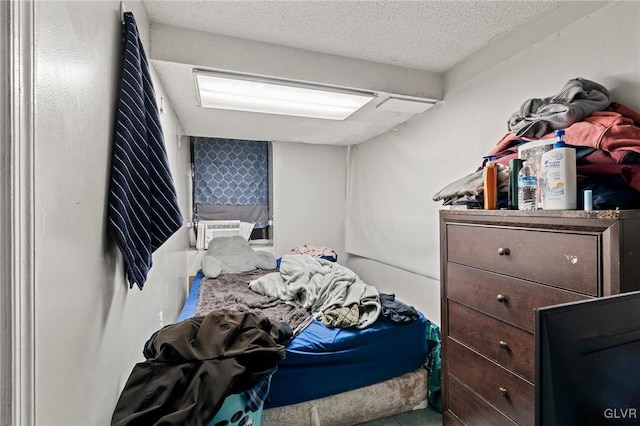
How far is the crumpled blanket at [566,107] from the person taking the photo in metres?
1.16

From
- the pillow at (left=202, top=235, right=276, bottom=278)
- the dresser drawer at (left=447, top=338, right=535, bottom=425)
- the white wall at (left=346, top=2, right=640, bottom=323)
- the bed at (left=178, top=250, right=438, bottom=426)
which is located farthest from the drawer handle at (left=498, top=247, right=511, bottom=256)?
the pillow at (left=202, top=235, right=276, bottom=278)

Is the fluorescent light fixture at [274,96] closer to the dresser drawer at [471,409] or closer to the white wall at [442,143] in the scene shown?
the white wall at [442,143]

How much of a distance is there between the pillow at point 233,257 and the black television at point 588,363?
300cm

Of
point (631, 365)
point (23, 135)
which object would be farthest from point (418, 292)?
point (23, 135)

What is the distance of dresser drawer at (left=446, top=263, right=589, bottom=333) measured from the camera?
3.40 feet

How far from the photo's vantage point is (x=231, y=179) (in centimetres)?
385

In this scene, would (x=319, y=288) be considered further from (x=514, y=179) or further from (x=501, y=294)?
(x=514, y=179)

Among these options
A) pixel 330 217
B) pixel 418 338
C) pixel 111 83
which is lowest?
pixel 418 338

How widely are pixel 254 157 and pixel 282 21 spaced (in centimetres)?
241

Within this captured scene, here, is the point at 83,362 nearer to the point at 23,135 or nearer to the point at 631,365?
the point at 23,135

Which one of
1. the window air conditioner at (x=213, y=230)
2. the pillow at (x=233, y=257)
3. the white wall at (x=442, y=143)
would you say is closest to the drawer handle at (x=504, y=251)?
the white wall at (x=442, y=143)

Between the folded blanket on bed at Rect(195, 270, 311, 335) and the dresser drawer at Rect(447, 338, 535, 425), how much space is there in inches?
34.8

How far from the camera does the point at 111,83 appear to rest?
3.47 feet

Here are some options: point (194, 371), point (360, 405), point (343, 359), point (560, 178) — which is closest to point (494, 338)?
point (560, 178)
